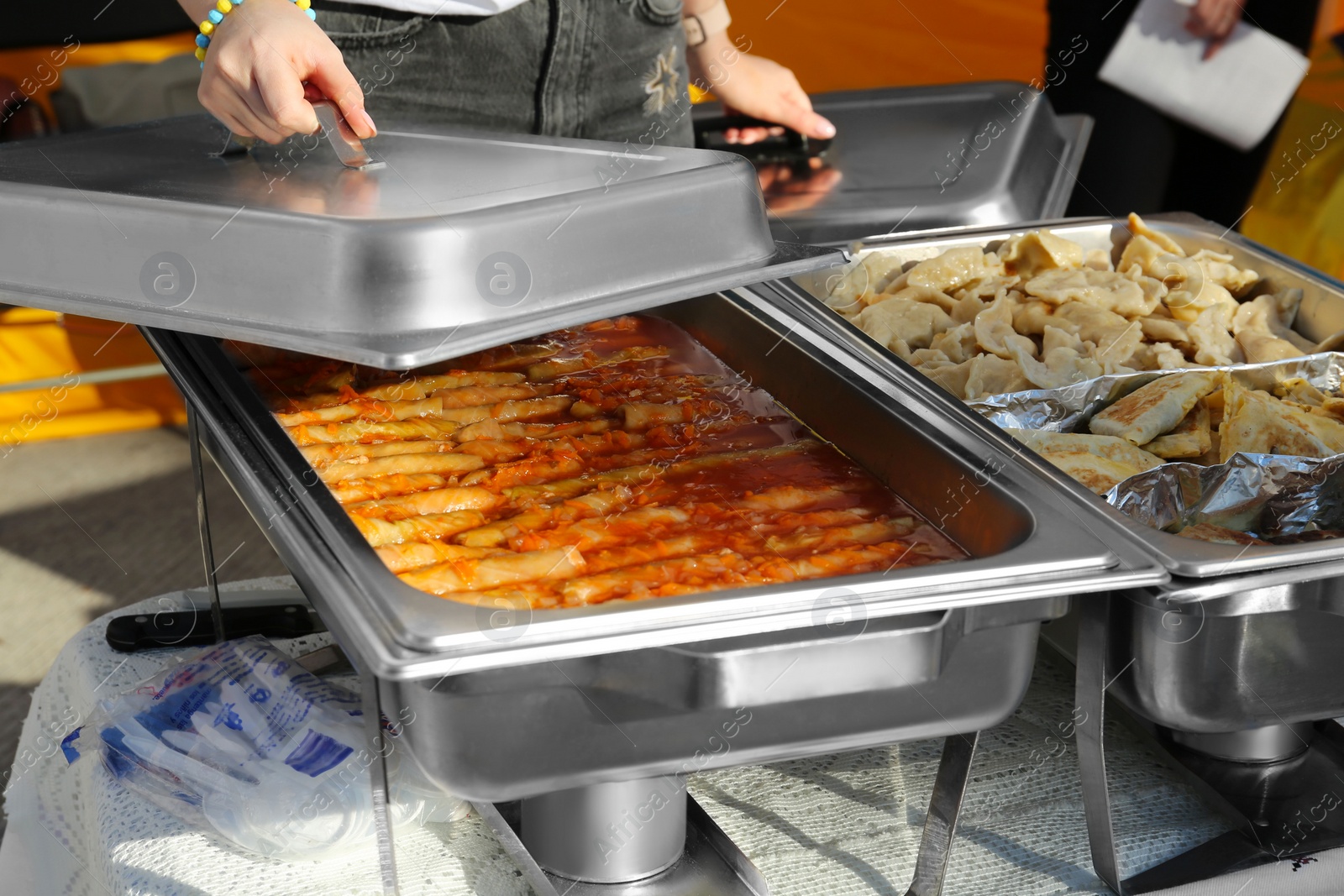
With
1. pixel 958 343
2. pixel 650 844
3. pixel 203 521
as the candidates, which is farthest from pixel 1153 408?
pixel 203 521

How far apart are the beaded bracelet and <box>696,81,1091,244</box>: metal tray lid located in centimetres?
74

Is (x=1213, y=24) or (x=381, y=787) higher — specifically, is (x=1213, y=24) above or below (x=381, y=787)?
above

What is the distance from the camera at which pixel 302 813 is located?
39.8 inches

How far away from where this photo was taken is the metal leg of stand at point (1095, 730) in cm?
91

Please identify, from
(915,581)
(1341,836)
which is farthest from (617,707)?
(1341,836)

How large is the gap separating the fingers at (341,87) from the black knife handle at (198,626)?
2.10ft

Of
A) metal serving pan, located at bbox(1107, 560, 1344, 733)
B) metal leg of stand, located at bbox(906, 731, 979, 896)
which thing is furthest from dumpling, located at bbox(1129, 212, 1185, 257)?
metal leg of stand, located at bbox(906, 731, 979, 896)

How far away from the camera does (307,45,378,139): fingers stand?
0.98 m

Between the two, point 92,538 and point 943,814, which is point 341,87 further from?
point 92,538

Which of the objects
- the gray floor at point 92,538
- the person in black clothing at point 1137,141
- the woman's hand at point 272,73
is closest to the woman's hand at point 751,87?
the person in black clothing at point 1137,141

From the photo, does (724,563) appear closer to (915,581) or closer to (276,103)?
(915,581)

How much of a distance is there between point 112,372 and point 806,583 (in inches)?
111

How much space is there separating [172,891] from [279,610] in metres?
0.47

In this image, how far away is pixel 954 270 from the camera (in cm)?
156
